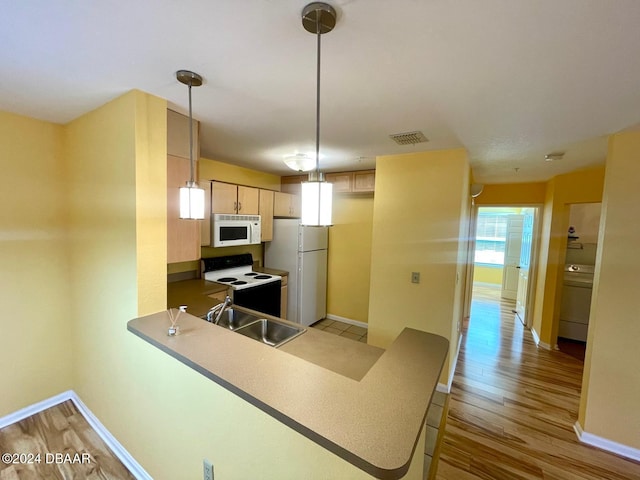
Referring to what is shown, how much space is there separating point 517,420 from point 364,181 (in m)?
3.03

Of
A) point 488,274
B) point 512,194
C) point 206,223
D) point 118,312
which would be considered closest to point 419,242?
point 206,223

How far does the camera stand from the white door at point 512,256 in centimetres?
584

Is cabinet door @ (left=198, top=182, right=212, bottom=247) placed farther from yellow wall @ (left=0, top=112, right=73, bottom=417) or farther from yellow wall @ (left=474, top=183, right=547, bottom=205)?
yellow wall @ (left=474, top=183, right=547, bottom=205)

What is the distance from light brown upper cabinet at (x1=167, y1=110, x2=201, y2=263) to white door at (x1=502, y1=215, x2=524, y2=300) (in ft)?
21.6

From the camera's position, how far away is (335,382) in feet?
3.51

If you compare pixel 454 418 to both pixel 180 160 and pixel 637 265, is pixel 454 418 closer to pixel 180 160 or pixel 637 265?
pixel 637 265

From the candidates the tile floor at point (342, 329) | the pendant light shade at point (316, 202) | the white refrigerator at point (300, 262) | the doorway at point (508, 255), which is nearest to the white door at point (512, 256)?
the doorway at point (508, 255)

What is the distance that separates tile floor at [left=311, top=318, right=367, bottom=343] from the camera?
387 centimetres

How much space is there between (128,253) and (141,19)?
1226 mm

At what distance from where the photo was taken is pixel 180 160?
192 centimetres

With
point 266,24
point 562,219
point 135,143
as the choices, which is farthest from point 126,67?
point 562,219

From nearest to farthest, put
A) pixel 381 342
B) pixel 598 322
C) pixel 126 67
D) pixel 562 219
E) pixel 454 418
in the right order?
pixel 126 67
pixel 598 322
pixel 454 418
pixel 381 342
pixel 562 219

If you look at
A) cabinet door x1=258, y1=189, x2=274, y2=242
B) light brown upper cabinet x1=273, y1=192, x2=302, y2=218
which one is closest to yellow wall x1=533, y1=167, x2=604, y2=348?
light brown upper cabinet x1=273, y1=192, x2=302, y2=218

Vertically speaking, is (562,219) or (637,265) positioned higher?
(562,219)
